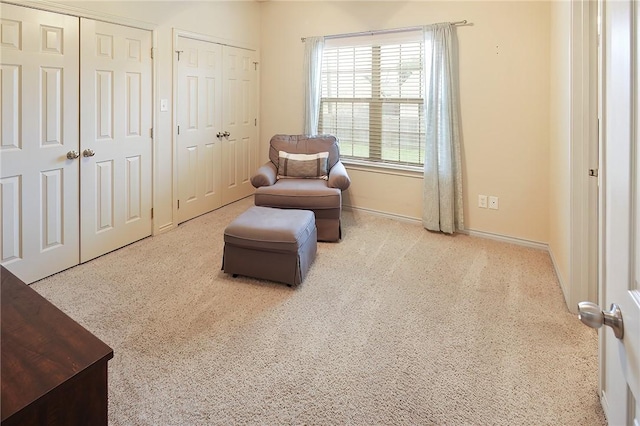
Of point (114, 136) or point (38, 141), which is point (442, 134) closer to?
point (114, 136)

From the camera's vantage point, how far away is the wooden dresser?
78 centimetres

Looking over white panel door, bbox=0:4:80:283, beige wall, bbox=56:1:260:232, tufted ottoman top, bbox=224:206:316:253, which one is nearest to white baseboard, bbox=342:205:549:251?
tufted ottoman top, bbox=224:206:316:253

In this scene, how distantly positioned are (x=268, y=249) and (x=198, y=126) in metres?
2.27

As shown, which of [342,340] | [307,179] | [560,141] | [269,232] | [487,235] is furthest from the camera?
[307,179]

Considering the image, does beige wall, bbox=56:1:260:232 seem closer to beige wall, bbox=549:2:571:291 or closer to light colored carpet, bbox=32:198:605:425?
light colored carpet, bbox=32:198:605:425

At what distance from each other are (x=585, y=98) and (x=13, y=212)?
365cm

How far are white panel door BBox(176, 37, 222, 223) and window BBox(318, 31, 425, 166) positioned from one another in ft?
4.09

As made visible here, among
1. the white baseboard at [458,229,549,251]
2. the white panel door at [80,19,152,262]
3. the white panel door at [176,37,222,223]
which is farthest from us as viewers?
the white panel door at [176,37,222,223]

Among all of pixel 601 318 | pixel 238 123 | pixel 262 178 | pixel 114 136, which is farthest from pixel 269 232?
pixel 238 123

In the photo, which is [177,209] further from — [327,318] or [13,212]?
[327,318]

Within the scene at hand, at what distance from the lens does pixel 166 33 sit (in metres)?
3.86

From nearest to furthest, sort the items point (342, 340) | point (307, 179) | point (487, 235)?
point (342, 340) → point (487, 235) → point (307, 179)

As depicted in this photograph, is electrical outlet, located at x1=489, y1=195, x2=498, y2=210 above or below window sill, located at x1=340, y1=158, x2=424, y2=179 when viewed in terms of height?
below

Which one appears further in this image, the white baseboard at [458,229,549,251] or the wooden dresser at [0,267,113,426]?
the white baseboard at [458,229,549,251]
